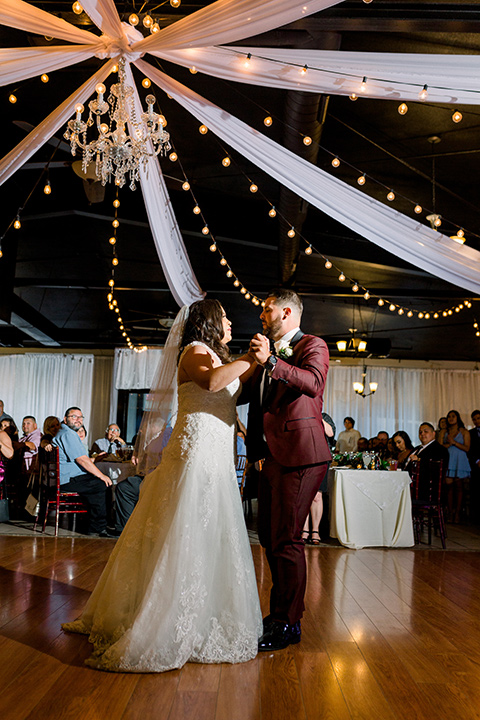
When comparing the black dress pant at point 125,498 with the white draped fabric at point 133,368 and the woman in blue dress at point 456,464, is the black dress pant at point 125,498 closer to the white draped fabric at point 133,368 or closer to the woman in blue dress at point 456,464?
the woman in blue dress at point 456,464

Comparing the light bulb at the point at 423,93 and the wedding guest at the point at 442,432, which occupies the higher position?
the light bulb at the point at 423,93

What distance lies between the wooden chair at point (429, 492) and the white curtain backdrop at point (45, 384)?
10.6 meters

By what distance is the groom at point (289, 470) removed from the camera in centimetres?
277

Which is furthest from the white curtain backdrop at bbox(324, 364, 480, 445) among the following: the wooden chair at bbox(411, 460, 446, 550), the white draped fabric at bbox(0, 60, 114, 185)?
the white draped fabric at bbox(0, 60, 114, 185)

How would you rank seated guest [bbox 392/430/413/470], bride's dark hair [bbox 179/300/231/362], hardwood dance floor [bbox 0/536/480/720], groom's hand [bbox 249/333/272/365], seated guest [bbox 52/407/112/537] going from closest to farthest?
hardwood dance floor [bbox 0/536/480/720], groom's hand [bbox 249/333/272/365], bride's dark hair [bbox 179/300/231/362], seated guest [bbox 52/407/112/537], seated guest [bbox 392/430/413/470]

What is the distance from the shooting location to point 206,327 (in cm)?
298

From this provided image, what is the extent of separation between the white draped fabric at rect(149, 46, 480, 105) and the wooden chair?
14.0 ft

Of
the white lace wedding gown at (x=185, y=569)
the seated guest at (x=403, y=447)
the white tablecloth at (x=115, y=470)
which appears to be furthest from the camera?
the seated guest at (x=403, y=447)

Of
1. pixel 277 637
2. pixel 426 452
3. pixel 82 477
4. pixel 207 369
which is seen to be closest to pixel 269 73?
pixel 207 369

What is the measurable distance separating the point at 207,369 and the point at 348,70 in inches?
74.3

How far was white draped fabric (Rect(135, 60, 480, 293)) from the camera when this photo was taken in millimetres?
3957

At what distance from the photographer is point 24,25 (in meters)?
3.35

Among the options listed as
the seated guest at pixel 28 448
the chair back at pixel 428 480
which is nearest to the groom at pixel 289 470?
the chair back at pixel 428 480

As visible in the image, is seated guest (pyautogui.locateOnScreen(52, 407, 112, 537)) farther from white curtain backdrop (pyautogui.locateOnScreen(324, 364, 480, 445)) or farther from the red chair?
white curtain backdrop (pyautogui.locateOnScreen(324, 364, 480, 445))
